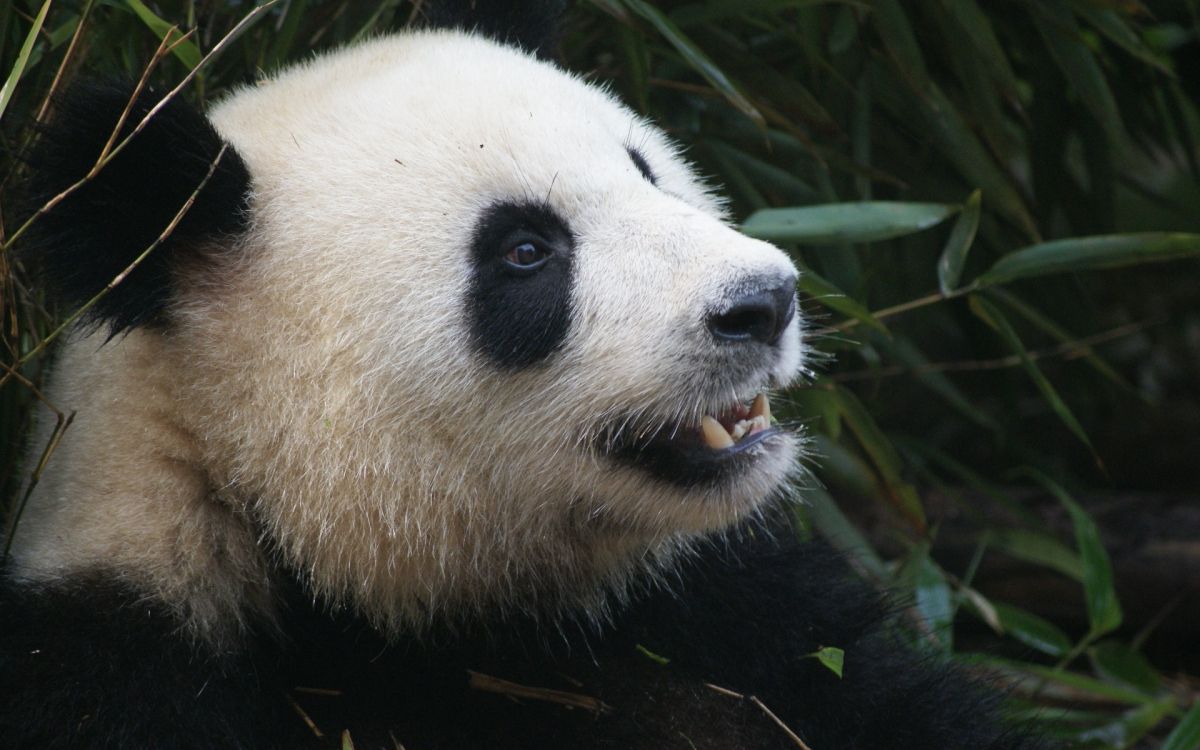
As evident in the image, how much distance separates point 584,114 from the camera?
2.08 metres

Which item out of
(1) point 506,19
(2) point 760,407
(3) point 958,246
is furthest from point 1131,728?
(1) point 506,19

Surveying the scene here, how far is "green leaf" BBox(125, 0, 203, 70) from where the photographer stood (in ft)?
7.48

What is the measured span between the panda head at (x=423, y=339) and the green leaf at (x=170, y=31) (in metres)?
0.45

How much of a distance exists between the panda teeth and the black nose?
17 cm

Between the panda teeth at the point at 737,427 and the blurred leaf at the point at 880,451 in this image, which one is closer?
the panda teeth at the point at 737,427

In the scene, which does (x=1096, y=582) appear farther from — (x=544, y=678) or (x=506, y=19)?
(x=506, y=19)

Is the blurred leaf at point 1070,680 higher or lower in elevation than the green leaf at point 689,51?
lower

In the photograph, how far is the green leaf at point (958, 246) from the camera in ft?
9.36

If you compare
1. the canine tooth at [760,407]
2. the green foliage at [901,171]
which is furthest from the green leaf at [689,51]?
the canine tooth at [760,407]

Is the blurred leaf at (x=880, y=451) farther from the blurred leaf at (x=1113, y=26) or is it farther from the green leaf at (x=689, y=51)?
the blurred leaf at (x=1113, y=26)

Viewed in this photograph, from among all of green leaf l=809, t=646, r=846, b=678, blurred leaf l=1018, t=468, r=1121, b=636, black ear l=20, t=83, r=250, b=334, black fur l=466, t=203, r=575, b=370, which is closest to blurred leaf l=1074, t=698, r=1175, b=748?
blurred leaf l=1018, t=468, r=1121, b=636

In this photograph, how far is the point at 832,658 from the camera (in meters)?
2.20

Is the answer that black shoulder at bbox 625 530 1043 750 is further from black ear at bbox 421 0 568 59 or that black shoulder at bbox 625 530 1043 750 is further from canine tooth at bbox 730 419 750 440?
black ear at bbox 421 0 568 59

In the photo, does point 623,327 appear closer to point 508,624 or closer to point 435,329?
point 435,329
